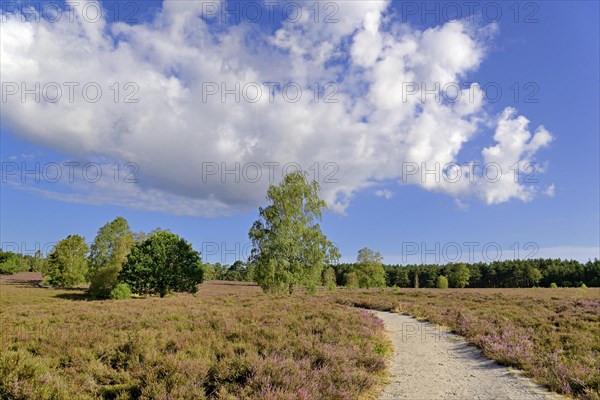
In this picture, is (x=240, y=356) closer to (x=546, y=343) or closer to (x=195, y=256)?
(x=546, y=343)

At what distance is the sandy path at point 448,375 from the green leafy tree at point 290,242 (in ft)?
69.8

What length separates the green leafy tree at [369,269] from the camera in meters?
66.6

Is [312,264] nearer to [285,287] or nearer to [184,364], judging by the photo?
[285,287]

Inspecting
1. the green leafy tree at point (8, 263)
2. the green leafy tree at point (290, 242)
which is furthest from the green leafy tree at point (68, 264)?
the green leafy tree at point (8, 263)

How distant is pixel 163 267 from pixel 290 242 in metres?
15.5

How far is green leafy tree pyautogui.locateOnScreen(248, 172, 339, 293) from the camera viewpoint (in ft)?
115

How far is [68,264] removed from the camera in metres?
57.6

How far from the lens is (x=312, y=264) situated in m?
36.4

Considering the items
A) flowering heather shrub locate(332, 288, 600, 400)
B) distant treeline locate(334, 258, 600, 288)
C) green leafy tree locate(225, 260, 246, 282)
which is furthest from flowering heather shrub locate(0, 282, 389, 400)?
green leafy tree locate(225, 260, 246, 282)

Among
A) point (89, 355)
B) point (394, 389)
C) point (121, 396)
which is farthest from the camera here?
point (89, 355)

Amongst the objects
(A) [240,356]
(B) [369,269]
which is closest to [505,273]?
(B) [369,269]

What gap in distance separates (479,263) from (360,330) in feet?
436

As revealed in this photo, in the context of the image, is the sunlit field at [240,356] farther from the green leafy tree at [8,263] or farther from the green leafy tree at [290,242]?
the green leafy tree at [8,263]

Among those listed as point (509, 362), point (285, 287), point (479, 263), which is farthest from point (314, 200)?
point (479, 263)
